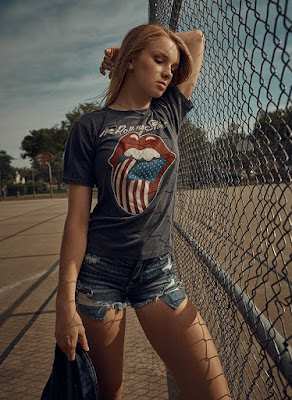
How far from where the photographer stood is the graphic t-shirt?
1.30 meters

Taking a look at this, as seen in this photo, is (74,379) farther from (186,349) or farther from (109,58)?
(109,58)

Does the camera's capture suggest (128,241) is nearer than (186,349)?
No

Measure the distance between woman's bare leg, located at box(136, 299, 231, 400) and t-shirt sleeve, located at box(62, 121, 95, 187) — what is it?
0.54 m

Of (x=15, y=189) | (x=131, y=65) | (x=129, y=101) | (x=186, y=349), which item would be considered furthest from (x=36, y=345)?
(x=15, y=189)

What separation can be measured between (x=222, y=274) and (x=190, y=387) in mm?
525

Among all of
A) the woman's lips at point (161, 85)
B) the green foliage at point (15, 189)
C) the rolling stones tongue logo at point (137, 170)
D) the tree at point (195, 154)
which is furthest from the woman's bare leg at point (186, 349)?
the green foliage at point (15, 189)

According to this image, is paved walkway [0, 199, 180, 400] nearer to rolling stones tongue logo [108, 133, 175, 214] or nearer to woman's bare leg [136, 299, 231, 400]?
woman's bare leg [136, 299, 231, 400]

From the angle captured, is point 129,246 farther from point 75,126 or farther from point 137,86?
point 137,86

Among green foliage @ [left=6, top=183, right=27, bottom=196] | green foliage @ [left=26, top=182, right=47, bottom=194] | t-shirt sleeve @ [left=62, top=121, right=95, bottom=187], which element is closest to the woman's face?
t-shirt sleeve @ [left=62, top=121, right=95, bottom=187]

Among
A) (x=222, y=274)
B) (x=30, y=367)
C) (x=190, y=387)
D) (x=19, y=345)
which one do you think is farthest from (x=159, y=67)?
(x=19, y=345)

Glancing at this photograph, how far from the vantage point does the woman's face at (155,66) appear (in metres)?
1.38

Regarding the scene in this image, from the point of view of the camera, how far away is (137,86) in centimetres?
143

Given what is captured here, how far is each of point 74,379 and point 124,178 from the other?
75 cm

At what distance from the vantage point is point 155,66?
1.38 meters
